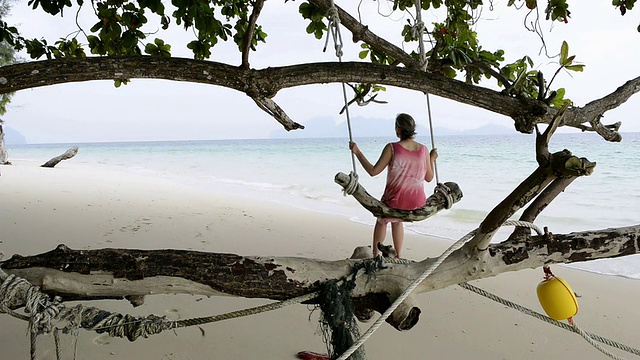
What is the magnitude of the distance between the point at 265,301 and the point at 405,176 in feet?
5.77

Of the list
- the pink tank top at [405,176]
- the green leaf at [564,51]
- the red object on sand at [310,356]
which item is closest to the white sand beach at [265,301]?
the red object on sand at [310,356]

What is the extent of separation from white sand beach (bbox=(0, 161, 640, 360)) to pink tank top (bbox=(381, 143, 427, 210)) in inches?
26.5

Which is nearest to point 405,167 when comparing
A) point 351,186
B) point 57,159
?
point 351,186

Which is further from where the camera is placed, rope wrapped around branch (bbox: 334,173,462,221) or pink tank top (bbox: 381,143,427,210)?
pink tank top (bbox: 381,143,427,210)

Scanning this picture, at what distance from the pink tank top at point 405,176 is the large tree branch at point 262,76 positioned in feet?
2.24

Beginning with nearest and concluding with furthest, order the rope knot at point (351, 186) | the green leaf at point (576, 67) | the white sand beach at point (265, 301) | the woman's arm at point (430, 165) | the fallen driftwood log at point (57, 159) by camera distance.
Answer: the green leaf at point (576, 67), the rope knot at point (351, 186), the white sand beach at point (265, 301), the woman's arm at point (430, 165), the fallen driftwood log at point (57, 159)

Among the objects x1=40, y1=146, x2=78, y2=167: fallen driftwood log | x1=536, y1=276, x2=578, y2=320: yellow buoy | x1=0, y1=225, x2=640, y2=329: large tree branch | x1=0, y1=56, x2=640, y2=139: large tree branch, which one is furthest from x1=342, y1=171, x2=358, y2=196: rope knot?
x1=40, y1=146, x2=78, y2=167: fallen driftwood log

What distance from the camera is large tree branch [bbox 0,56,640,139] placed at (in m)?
1.71

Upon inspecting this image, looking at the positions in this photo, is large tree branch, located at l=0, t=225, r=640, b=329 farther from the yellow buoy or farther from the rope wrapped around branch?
the rope wrapped around branch

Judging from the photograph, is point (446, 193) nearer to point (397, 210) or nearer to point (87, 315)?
point (397, 210)

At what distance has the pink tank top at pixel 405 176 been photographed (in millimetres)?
2680

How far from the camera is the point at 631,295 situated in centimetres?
353

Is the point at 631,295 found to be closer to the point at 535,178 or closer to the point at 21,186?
the point at 535,178

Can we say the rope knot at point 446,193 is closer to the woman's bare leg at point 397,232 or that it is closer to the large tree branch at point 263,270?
the woman's bare leg at point 397,232
